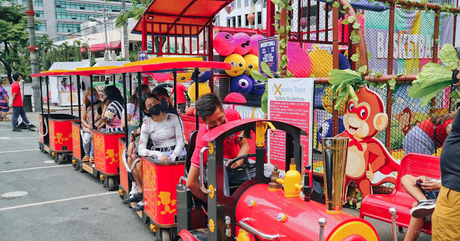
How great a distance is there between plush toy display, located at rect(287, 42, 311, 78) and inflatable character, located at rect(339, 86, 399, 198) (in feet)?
8.47

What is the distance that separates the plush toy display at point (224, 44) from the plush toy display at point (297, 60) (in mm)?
4360

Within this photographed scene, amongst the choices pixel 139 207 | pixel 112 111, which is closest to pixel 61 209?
pixel 139 207

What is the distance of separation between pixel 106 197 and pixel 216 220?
164 inches

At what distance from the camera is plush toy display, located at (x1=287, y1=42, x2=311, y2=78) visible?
7.60 m

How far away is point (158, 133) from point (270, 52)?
229cm

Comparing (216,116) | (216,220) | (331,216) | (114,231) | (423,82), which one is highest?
(423,82)

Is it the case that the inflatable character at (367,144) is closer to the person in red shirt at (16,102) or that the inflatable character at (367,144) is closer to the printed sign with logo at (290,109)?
the printed sign with logo at (290,109)

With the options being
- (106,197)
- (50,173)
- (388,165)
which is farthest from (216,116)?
(50,173)

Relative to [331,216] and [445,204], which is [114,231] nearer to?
[331,216]

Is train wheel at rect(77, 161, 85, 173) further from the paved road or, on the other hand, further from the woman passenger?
the woman passenger

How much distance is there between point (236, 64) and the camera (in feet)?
40.7

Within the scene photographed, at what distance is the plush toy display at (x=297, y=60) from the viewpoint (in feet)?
24.9

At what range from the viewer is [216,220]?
312 cm

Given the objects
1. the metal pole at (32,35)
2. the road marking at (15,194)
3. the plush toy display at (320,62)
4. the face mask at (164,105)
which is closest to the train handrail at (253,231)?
the face mask at (164,105)
